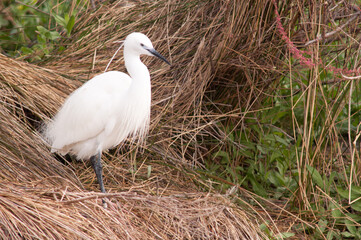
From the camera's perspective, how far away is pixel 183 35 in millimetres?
2842

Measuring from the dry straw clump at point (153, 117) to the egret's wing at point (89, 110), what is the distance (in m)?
0.11

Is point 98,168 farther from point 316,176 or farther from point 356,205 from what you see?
point 356,205

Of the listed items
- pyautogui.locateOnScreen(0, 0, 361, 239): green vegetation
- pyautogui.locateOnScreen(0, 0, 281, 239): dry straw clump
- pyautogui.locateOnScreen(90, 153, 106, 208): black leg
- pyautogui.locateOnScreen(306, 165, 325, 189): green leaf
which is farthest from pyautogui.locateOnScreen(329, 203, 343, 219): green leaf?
pyautogui.locateOnScreen(90, 153, 106, 208): black leg

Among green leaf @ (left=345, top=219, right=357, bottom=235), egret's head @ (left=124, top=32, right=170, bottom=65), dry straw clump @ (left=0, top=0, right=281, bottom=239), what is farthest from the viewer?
green leaf @ (left=345, top=219, right=357, bottom=235)

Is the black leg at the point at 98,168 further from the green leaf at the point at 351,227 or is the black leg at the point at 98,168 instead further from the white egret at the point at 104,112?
the green leaf at the point at 351,227

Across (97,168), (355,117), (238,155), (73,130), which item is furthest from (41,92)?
(355,117)

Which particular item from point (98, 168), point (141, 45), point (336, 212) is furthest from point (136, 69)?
point (336, 212)

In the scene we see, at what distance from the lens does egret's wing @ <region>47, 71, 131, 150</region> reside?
2252 mm

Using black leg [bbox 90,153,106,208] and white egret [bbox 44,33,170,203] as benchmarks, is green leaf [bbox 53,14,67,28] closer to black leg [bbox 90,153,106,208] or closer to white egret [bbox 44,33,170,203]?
white egret [bbox 44,33,170,203]

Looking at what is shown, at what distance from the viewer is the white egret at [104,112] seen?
2.15 m

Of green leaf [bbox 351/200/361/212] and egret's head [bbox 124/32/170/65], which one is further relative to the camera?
green leaf [bbox 351/200/361/212]

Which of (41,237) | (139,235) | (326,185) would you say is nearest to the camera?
(41,237)

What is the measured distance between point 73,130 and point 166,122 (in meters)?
0.51

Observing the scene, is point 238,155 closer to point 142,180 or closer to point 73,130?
point 142,180
